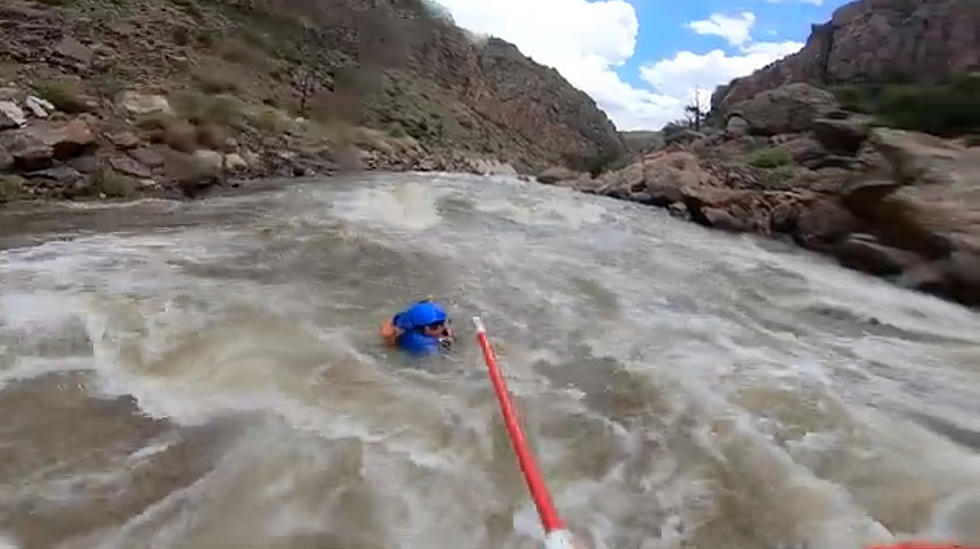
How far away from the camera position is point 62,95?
37.4 feet

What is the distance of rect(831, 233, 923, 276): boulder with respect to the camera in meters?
8.78

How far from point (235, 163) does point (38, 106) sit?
3646mm

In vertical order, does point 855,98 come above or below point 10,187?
above

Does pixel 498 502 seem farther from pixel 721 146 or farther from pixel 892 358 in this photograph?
pixel 721 146

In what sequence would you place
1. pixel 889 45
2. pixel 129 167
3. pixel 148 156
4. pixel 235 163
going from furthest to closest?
pixel 889 45 → pixel 235 163 → pixel 148 156 → pixel 129 167

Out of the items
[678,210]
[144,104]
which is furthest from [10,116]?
[678,210]

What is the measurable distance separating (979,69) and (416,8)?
93.8 ft

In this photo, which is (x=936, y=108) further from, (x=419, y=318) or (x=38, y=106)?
(x=38, y=106)

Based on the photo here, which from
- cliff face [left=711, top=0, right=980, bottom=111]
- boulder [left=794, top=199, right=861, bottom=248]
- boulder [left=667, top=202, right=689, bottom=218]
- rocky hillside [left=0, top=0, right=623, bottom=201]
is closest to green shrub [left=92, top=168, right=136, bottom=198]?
rocky hillside [left=0, top=0, right=623, bottom=201]

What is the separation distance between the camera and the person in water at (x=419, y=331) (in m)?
4.59

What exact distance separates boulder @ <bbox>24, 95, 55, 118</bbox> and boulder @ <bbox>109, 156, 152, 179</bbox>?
1.05m

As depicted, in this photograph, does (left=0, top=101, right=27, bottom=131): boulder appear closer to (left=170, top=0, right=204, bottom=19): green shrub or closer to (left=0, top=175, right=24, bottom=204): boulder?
(left=0, top=175, right=24, bottom=204): boulder

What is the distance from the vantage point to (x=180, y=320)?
459 cm

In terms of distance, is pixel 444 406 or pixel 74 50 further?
pixel 74 50
